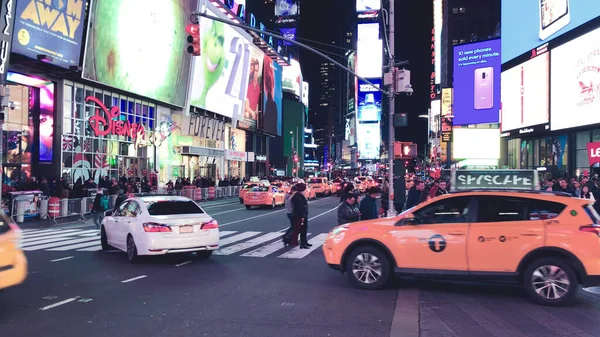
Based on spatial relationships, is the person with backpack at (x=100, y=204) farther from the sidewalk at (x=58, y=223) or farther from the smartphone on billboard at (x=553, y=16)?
the smartphone on billboard at (x=553, y=16)

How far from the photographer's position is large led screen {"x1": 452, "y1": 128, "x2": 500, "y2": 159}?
156 ft

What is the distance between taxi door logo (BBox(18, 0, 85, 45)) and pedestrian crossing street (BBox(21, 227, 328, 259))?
471 inches

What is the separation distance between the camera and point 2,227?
689 centimetres

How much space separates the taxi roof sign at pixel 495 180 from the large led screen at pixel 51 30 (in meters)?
22.8

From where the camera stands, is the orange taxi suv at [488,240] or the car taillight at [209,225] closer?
the orange taxi suv at [488,240]

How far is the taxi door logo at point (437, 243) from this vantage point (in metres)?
8.03

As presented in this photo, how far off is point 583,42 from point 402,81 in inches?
801

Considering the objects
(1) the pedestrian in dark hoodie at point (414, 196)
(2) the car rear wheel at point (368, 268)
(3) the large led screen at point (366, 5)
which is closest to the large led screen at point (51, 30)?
(1) the pedestrian in dark hoodie at point (414, 196)

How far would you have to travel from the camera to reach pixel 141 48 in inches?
1455

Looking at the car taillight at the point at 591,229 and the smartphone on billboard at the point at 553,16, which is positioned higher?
the smartphone on billboard at the point at 553,16

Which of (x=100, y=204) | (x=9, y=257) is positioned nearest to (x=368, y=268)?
(x=9, y=257)

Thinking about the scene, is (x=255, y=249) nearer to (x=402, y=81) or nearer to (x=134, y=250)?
(x=134, y=250)

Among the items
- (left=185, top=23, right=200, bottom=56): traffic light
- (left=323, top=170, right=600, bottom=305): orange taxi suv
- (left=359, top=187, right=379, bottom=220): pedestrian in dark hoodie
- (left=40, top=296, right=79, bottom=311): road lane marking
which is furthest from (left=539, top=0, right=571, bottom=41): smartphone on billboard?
(left=40, top=296, right=79, bottom=311): road lane marking

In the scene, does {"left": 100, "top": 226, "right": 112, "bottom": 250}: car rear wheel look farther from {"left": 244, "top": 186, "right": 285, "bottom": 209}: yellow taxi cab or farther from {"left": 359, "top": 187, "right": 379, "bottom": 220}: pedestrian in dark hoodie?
{"left": 244, "top": 186, "right": 285, "bottom": 209}: yellow taxi cab
